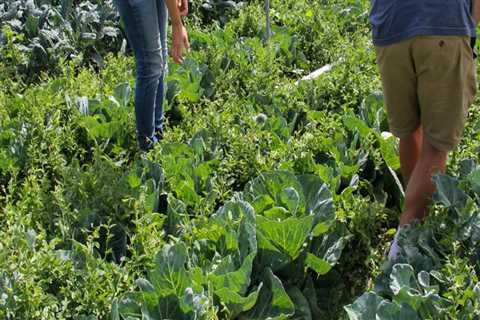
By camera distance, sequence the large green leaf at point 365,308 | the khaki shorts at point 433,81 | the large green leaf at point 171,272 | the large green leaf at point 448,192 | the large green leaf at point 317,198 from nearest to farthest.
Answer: the large green leaf at point 365,308 → the large green leaf at point 171,272 → the khaki shorts at point 433,81 → the large green leaf at point 448,192 → the large green leaf at point 317,198

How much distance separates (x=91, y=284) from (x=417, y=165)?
157cm

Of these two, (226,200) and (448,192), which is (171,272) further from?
(448,192)

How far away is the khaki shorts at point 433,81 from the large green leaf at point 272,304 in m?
0.94

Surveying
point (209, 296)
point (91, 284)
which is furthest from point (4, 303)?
point (209, 296)

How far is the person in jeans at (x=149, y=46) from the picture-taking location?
382 cm

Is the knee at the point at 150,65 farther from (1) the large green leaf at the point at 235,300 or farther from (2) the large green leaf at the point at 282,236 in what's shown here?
(1) the large green leaf at the point at 235,300

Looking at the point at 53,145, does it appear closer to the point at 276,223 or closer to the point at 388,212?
the point at 276,223

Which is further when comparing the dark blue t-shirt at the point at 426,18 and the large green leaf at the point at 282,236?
the large green leaf at the point at 282,236

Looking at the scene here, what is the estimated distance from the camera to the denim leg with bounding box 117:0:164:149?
3.80 metres

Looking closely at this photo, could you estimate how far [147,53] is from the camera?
3.94 m

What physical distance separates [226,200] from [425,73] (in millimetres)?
1312

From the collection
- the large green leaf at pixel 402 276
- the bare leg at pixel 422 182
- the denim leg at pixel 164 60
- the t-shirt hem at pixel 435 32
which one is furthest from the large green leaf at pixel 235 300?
the denim leg at pixel 164 60

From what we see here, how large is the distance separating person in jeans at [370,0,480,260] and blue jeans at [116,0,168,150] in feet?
4.25

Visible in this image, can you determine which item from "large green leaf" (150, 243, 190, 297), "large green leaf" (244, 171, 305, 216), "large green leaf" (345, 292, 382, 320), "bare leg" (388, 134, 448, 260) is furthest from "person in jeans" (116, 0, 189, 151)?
"large green leaf" (345, 292, 382, 320)
